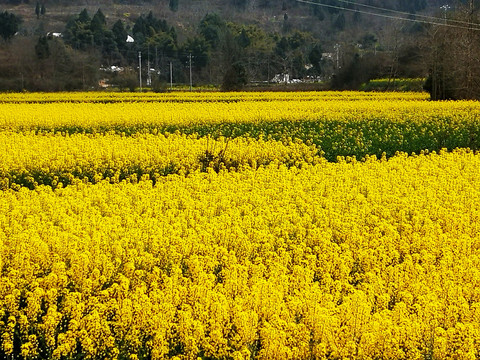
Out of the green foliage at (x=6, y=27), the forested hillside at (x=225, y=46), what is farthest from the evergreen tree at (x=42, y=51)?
the green foliage at (x=6, y=27)

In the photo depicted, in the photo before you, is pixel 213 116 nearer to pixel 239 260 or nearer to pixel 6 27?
pixel 239 260

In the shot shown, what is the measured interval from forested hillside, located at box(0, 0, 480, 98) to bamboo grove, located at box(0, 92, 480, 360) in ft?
99.3

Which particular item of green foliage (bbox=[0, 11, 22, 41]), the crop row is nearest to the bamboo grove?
the crop row

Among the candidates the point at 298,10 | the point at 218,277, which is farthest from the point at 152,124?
the point at 298,10

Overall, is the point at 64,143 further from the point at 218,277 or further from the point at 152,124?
the point at 218,277

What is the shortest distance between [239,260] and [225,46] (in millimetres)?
66609

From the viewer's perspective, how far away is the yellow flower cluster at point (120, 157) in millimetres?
14297

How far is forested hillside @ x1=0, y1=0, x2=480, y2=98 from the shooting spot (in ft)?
176

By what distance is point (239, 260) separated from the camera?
8.28m

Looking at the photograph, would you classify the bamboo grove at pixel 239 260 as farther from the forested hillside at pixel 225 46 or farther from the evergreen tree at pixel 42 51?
the evergreen tree at pixel 42 51

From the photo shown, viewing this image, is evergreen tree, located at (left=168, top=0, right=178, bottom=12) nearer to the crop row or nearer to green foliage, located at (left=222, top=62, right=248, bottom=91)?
green foliage, located at (left=222, top=62, right=248, bottom=91)

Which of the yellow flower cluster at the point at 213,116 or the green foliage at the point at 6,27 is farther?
the green foliage at the point at 6,27

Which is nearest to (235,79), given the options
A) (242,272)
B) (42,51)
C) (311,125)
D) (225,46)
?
(42,51)

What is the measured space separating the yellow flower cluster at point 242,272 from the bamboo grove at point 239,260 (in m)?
0.02
